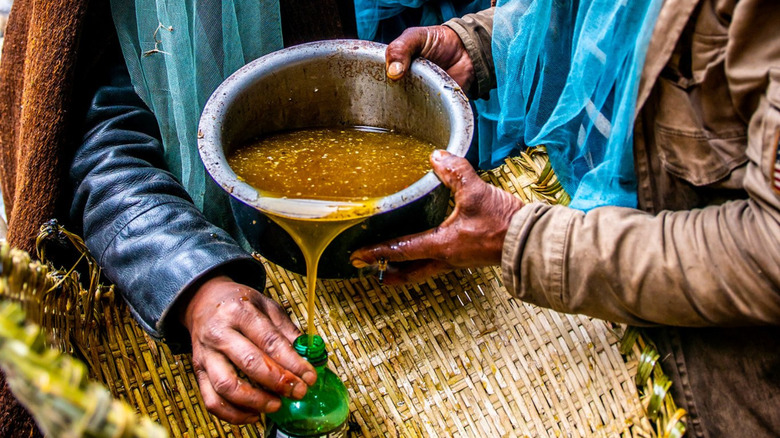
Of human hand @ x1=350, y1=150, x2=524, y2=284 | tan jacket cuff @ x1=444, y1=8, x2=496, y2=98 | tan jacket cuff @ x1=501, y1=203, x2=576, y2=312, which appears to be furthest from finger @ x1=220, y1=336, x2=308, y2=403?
tan jacket cuff @ x1=444, y1=8, x2=496, y2=98

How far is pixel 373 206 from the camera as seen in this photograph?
1.07 metres

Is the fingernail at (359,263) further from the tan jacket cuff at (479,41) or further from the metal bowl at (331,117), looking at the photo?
the tan jacket cuff at (479,41)

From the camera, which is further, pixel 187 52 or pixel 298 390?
pixel 187 52

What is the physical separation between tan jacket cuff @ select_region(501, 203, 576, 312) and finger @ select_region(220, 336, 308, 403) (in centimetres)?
39

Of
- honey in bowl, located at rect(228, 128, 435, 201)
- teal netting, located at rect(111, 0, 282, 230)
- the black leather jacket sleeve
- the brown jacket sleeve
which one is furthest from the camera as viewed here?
teal netting, located at rect(111, 0, 282, 230)

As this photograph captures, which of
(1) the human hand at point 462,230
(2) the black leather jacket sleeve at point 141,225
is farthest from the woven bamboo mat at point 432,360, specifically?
(1) the human hand at point 462,230

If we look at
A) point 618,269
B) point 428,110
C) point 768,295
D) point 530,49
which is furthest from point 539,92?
point 768,295

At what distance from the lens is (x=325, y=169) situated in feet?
4.14

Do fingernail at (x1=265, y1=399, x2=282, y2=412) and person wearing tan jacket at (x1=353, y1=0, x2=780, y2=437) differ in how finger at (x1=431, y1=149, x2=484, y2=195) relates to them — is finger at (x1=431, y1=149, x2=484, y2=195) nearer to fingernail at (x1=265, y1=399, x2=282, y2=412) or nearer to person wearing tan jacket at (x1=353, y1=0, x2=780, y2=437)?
person wearing tan jacket at (x1=353, y1=0, x2=780, y2=437)

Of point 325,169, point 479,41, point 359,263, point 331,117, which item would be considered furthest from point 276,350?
point 479,41

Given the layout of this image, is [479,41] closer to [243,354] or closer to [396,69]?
[396,69]

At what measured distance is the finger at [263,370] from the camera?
3.56 ft

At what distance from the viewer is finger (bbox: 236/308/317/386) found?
1.10 m

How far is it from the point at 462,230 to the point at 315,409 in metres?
0.42
